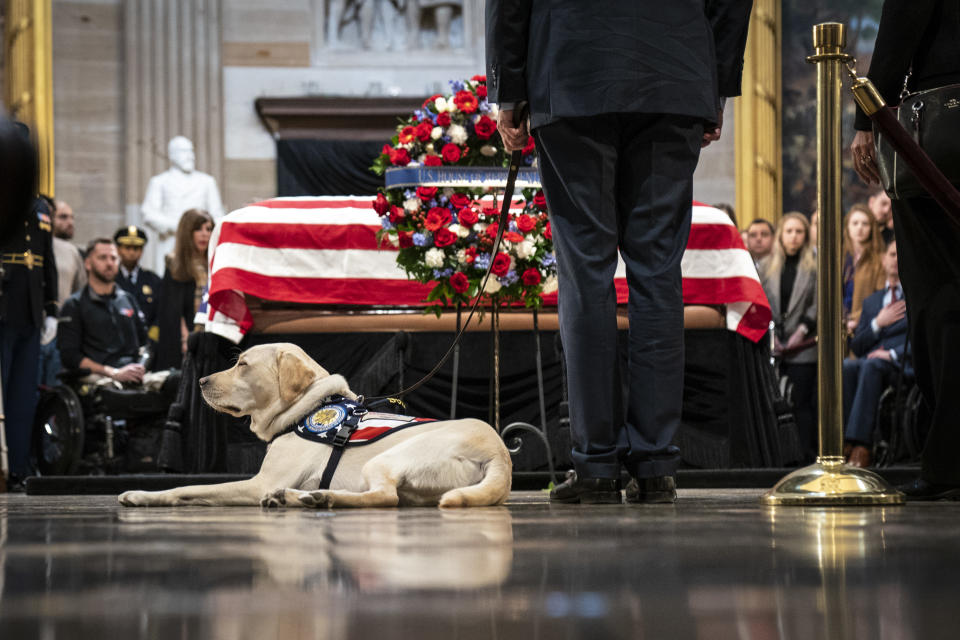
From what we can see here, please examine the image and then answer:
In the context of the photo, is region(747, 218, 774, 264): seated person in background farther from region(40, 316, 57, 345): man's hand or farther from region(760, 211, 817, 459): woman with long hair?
region(40, 316, 57, 345): man's hand

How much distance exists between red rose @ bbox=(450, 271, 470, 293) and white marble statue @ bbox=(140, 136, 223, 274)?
10.0 metres

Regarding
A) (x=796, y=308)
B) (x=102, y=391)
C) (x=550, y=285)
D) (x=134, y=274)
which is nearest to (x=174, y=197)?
(x=134, y=274)

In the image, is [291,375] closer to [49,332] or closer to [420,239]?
[420,239]

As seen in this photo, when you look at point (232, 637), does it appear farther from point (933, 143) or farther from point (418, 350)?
point (418, 350)

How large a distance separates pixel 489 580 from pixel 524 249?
155 inches

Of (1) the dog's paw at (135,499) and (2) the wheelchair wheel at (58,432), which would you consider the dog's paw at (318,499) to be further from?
(2) the wheelchair wheel at (58,432)

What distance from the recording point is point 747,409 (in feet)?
20.2

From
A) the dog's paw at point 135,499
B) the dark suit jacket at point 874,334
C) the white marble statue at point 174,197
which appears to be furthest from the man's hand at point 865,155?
the white marble statue at point 174,197

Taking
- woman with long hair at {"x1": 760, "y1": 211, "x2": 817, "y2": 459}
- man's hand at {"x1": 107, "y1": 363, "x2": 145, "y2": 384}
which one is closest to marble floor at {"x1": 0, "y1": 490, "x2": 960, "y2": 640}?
man's hand at {"x1": 107, "y1": 363, "x2": 145, "y2": 384}

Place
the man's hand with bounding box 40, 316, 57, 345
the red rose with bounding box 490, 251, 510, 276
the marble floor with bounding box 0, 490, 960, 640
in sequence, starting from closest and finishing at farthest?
the marble floor with bounding box 0, 490, 960, 640, the red rose with bounding box 490, 251, 510, 276, the man's hand with bounding box 40, 316, 57, 345

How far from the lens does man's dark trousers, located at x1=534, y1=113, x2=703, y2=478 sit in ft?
10.2

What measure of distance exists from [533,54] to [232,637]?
99.4 inches

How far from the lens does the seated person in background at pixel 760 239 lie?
30.0 feet

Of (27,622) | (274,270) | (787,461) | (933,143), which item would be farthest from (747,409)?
(27,622)
